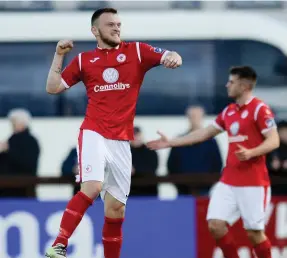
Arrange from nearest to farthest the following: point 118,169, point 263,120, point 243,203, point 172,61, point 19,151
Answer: point 172,61 < point 118,169 < point 263,120 < point 243,203 < point 19,151

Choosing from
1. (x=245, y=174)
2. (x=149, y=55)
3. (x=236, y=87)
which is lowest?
(x=245, y=174)

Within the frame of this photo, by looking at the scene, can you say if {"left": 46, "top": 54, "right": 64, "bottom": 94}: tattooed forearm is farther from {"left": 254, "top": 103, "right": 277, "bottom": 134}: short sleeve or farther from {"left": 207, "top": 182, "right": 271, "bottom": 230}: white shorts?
{"left": 207, "top": 182, "right": 271, "bottom": 230}: white shorts

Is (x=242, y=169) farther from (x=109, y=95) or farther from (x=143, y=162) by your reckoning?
(x=143, y=162)

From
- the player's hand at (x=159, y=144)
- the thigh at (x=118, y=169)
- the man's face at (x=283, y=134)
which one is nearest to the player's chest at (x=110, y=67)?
the thigh at (x=118, y=169)

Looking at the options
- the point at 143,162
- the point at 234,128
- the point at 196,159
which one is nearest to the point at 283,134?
the point at 196,159

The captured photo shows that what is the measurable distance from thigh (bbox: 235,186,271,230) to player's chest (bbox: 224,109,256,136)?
1.78 ft

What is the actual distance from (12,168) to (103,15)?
4.91m

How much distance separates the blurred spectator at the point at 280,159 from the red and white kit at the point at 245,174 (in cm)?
176

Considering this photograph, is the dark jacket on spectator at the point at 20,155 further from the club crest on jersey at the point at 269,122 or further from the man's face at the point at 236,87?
the club crest on jersey at the point at 269,122

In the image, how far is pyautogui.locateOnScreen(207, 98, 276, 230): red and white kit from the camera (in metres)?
11.0

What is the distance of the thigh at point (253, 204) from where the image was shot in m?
11.2

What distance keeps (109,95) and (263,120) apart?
205 cm

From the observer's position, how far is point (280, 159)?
43.6ft

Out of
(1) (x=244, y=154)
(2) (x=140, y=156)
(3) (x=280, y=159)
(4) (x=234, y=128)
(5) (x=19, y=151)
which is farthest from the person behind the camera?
(5) (x=19, y=151)
